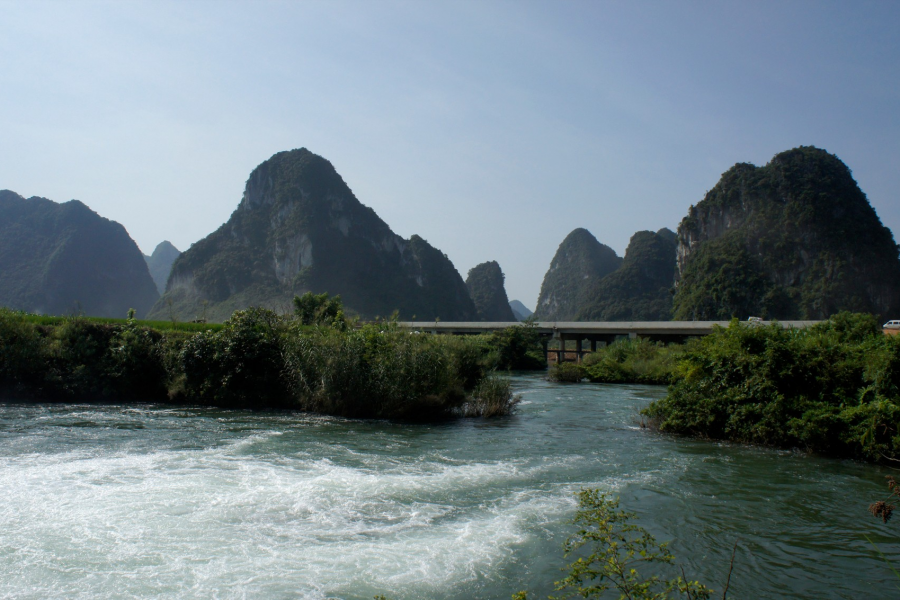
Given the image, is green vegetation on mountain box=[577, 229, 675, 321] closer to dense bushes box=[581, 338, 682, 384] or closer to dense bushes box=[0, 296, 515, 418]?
dense bushes box=[581, 338, 682, 384]

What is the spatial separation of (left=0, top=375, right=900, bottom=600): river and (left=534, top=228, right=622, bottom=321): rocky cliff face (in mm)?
166261

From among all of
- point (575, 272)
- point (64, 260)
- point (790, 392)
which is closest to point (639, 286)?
point (575, 272)

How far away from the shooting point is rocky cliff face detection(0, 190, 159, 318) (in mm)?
137000

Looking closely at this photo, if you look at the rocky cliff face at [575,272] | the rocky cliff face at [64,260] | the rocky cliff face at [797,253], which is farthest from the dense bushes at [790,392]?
the rocky cliff face at [575,272]

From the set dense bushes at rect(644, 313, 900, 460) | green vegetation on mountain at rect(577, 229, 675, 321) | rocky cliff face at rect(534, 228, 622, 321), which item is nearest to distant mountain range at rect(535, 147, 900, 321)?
green vegetation on mountain at rect(577, 229, 675, 321)

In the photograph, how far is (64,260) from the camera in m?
143

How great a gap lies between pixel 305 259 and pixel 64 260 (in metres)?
59.5

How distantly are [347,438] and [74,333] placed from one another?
14932mm

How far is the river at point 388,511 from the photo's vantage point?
7406 mm

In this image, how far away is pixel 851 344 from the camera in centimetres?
1723

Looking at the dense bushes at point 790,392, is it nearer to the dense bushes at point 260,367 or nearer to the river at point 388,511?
the river at point 388,511

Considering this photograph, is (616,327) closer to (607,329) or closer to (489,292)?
(607,329)

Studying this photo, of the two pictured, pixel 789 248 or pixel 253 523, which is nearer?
pixel 253 523

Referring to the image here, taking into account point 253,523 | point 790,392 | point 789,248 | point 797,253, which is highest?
point 789,248
